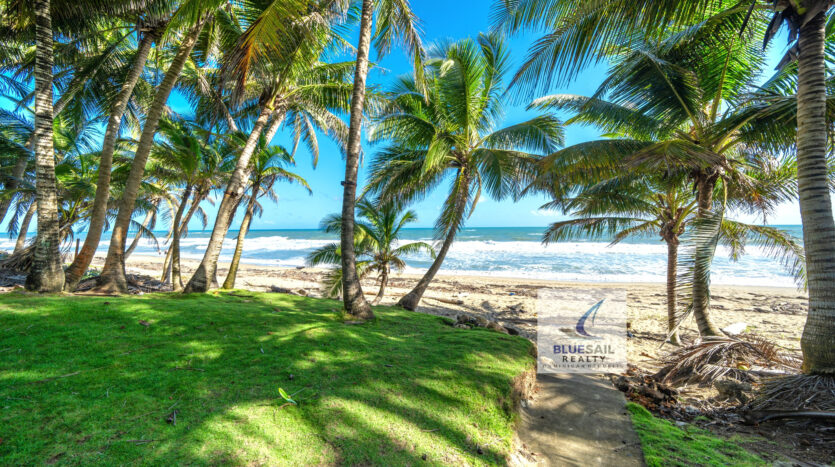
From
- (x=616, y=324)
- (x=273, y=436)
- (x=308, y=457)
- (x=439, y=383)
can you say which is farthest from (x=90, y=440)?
(x=616, y=324)

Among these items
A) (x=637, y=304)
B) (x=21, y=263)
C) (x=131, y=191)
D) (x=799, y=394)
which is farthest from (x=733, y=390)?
(x=21, y=263)

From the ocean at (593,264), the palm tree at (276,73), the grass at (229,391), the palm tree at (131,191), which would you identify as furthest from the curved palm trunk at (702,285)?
the ocean at (593,264)

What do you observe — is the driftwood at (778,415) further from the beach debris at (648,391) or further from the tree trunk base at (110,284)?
the tree trunk base at (110,284)

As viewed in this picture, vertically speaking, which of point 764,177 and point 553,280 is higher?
point 764,177

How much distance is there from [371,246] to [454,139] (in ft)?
13.3

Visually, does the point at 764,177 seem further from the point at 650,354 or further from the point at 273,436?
the point at 273,436

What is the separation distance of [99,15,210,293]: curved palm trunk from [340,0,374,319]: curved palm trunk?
3.60 meters

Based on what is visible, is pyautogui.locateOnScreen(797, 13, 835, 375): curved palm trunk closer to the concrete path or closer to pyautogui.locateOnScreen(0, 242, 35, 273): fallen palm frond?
the concrete path

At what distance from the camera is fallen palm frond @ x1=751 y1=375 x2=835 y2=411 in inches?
117

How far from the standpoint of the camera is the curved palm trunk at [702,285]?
458cm

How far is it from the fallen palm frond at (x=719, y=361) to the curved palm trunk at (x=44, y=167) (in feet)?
31.1

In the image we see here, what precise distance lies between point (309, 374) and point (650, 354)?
7356 millimetres

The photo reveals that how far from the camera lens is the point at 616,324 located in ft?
29.5

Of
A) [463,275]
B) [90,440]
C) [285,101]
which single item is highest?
[285,101]
